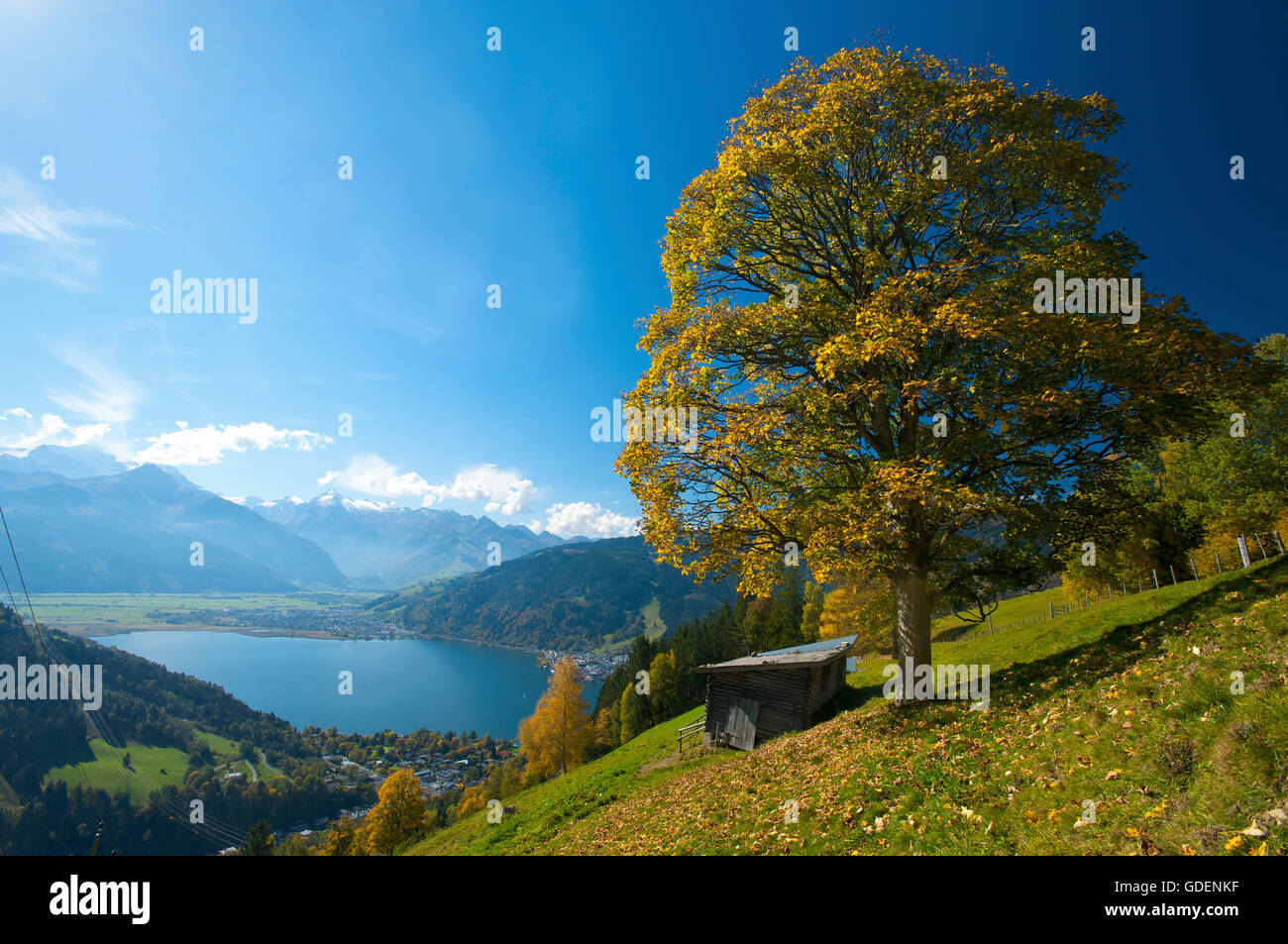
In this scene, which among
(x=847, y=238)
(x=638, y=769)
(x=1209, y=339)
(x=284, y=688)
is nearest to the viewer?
(x=1209, y=339)

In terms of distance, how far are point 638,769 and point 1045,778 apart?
1941 cm

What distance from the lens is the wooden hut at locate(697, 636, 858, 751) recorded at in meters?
22.5

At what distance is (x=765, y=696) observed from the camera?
A: 23.5 m

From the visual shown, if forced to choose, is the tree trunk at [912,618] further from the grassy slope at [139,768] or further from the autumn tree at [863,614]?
the grassy slope at [139,768]

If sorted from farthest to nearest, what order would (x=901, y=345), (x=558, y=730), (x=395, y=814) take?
(x=558, y=730) → (x=395, y=814) → (x=901, y=345)

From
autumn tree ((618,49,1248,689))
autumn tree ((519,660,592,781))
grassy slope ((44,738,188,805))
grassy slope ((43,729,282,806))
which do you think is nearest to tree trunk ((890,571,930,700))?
autumn tree ((618,49,1248,689))

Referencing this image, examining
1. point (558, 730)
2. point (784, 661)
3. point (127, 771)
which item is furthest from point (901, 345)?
point (127, 771)

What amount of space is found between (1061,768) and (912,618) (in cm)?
463

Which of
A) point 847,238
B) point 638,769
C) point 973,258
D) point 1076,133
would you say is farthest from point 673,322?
point 638,769

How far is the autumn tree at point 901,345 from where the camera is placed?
9258 millimetres

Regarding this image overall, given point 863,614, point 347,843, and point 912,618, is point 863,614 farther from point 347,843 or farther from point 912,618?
point 347,843

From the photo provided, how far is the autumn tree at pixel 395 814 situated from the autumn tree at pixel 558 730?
10983 mm

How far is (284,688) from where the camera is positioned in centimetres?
19938
